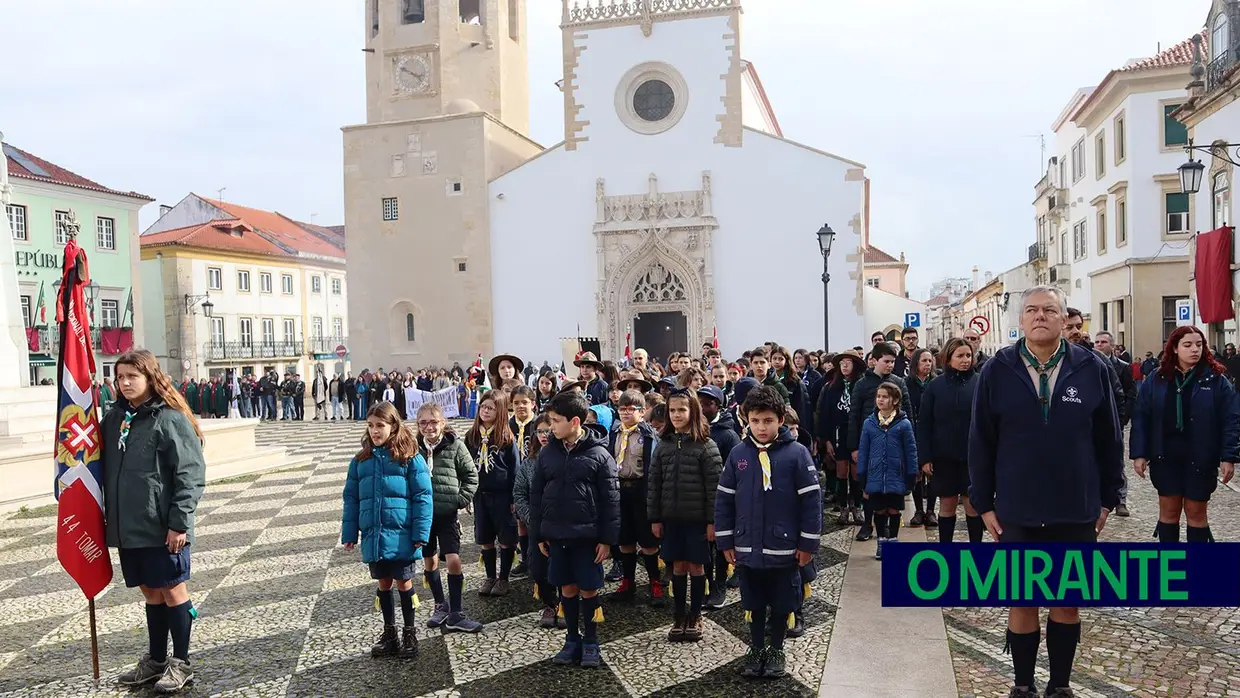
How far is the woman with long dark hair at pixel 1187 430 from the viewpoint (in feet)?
18.9

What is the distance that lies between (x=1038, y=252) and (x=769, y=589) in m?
42.9

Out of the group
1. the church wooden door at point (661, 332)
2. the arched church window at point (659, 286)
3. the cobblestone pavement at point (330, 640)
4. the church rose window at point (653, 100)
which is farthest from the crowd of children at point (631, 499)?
the church rose window at point (653, 100)

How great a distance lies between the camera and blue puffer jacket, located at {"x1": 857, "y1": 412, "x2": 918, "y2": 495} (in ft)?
22.3

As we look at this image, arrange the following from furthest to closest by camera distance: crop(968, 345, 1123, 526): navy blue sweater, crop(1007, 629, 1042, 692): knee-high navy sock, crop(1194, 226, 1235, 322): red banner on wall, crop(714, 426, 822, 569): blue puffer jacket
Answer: crop(1194, 226, 1235, 322): red banner on wall
crop(714, 426, 822, 569): blue puffer jacket
crop(1007, 629, 1042, 692): knee-high navy sock
crop(968, 345, 1123, 526): navy blue sweater

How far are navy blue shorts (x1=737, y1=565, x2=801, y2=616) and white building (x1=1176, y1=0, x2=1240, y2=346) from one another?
1679cm

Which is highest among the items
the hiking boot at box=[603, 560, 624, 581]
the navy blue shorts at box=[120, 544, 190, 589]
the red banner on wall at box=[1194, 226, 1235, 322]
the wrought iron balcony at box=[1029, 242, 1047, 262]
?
the wrought iron balcony at box=[1029, 242, 1047, 262]

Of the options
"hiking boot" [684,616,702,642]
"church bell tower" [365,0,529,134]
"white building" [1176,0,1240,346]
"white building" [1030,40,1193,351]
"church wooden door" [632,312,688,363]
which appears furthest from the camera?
"church bell tower" [365,0,529,134]

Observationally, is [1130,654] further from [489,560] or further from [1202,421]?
[489,560]

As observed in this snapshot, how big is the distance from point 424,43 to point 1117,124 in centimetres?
2338

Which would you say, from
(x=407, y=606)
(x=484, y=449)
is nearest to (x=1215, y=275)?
(x=484, y=449)

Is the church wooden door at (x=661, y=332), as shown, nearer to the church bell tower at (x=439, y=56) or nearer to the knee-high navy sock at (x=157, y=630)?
the church bell tower at (x=439, y=56)

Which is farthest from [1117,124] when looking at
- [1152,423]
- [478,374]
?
[1152,423]

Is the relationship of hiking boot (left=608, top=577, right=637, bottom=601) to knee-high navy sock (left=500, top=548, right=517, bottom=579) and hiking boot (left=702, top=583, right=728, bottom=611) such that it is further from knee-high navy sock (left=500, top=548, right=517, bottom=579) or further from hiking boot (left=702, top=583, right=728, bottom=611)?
knee-high navy sock (left=500, top=548, right=517, bottom=579)

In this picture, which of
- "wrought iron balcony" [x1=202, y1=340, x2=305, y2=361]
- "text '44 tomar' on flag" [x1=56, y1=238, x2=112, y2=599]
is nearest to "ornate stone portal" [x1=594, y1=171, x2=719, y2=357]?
"text '44 tomar' on flag" [x1=56, y1=238, x2=112, y2=599]
